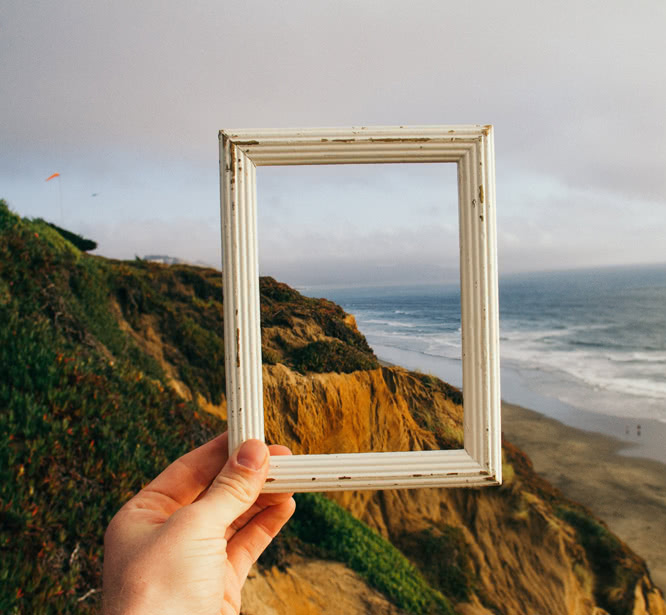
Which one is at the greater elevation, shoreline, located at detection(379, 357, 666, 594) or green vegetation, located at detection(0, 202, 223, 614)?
green vegetation, located at detection(0, 202, 223, 614)

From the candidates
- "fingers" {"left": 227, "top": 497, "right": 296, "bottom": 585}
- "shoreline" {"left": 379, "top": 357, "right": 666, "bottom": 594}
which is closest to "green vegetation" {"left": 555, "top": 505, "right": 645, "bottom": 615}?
"shoreline" {"left": 379, "top": 357, "right": 666, "bottom": 594}

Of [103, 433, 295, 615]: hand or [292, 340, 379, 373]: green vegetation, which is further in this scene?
[292, 340, 379, 373]: green vegetation

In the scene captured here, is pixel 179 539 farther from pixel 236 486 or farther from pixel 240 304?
pixel 240 304

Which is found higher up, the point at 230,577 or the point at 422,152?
the point at 422,152

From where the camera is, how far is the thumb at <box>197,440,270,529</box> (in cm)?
167

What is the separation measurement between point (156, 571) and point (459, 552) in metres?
6.40

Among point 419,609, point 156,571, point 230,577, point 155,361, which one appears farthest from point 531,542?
point 156,571

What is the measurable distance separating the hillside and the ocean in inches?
4.8

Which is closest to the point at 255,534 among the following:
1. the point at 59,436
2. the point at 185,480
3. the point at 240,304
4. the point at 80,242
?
the point at 185,480

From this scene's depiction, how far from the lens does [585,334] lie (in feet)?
119

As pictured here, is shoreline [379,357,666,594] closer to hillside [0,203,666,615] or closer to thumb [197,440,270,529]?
hillside [0,203,666,615]

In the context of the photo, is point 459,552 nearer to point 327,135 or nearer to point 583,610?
point 583,610

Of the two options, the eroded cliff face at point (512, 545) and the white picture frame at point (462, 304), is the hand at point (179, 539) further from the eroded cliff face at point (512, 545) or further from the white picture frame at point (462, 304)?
the eroded cliff face at point (512, 545)

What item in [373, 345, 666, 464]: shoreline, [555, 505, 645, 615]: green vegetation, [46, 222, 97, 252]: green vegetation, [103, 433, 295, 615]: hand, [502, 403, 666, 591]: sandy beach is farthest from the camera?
[373, 345, 666, 464]: shoreline
